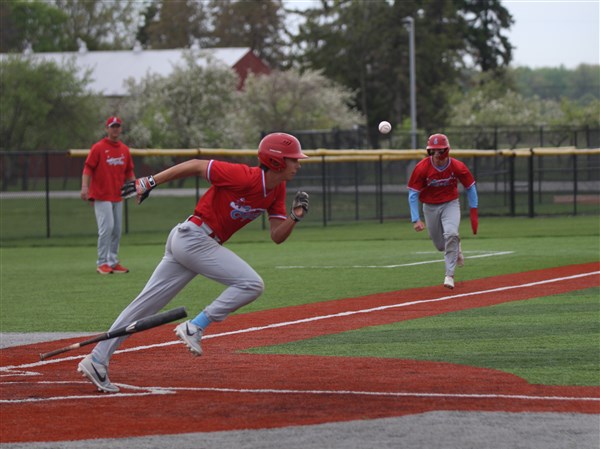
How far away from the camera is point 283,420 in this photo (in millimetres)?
6992

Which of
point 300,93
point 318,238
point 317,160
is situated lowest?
point 318,238

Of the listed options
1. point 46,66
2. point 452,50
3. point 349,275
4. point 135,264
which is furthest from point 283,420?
point 452,50

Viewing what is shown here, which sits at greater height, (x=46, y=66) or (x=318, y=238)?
(x=46, y=66)

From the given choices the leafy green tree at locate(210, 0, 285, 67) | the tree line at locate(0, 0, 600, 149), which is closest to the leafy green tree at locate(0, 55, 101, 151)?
the tree line at locate(0, 0, 600, 149)

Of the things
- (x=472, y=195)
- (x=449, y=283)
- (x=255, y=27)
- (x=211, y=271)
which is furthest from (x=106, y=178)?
(x=255, y=27)

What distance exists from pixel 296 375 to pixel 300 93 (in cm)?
6045

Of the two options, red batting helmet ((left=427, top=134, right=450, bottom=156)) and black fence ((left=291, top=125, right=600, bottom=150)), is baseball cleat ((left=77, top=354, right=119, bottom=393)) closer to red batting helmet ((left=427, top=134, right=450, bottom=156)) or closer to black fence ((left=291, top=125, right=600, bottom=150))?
red batting helmet ((left=427, top=134, right=450, bottom=156))

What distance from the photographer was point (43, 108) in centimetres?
5669

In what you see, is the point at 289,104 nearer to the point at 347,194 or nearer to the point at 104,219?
the point at 347,194

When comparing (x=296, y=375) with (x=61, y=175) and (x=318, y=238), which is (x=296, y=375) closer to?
(x=318, y=238)

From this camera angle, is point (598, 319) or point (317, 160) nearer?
point (598, 319)

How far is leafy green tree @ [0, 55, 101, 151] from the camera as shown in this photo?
5606 cm

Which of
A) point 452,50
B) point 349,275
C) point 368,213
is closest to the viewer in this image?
point 349,275

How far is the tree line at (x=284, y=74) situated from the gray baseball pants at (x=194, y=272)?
4249 centimetres
